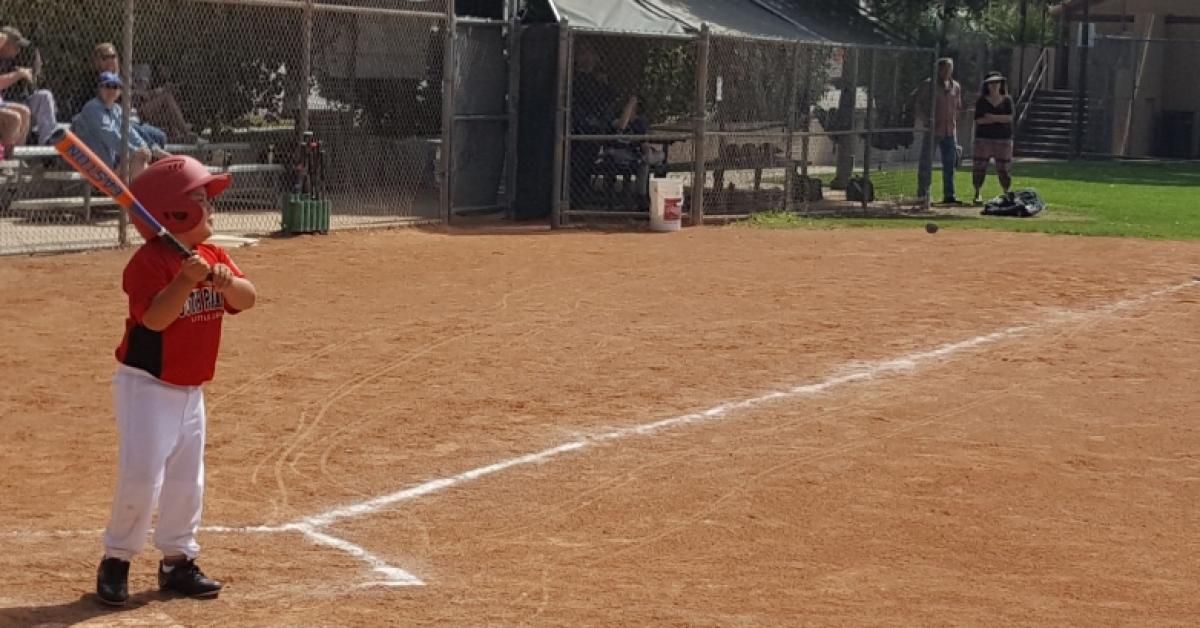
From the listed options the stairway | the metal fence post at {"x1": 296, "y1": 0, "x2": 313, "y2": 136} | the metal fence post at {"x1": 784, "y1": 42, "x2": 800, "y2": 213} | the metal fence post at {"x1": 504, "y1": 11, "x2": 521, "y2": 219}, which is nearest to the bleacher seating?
the metal fence post at {"x1": 296, "y1": 0, "x2": 313, "y2": 136}

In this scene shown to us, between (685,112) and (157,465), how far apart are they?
17.7 metres

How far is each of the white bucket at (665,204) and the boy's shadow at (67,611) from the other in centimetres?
1429

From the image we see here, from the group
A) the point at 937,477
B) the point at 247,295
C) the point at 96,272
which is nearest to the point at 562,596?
the point at 247,295

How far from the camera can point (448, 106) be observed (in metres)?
19.8

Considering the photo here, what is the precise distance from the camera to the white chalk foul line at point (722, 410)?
7.63m

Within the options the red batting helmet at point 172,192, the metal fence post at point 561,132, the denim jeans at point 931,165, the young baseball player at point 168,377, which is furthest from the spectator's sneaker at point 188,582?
the denim jeans at point 931,165

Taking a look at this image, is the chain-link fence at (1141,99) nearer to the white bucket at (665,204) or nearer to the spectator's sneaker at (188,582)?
the white bucket at (665,204)

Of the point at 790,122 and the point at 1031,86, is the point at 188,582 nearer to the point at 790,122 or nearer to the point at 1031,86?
the point at 790,122

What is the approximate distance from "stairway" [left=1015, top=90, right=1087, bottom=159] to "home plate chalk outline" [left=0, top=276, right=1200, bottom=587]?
26216 mm

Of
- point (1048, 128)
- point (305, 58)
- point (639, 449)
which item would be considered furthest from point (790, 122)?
point (1048, 128)

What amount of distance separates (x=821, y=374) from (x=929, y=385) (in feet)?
2.39

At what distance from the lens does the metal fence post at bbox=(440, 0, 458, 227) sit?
19766mm

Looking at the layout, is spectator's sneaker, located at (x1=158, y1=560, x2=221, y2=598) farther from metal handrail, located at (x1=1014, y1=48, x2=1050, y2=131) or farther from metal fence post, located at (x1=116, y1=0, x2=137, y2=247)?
metal handrail, located at (x1=1014, y1=48, x2=1050, y2=131)

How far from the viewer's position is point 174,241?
5.84 m
